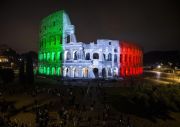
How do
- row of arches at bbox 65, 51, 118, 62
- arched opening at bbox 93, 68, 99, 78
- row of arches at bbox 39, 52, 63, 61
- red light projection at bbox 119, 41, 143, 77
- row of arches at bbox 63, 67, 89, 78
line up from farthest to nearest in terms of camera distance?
red light projection at bbox 119, 41, 143, 77 < row of arches at bbox 39, 52, 63, 61 < arched opening at bbox 93, 68, 99, 78 < row of arches at bbox 65, 51, 118, 62 < row of arches at bbox 63, 67, 89, 78

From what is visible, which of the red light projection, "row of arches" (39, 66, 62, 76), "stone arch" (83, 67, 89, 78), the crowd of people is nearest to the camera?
the crowd of people

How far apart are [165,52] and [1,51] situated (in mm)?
95108

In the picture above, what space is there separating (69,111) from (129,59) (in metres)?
38.4

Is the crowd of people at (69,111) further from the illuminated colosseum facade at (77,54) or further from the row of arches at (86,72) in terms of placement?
the illuminated colosseum facade at (77,54)

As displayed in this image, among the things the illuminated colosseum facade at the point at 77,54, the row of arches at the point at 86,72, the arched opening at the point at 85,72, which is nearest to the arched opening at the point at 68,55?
the illuminated colosseum facade at the point at 77,54

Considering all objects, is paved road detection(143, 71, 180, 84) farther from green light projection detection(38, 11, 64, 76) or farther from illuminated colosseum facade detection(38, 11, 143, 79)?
green light projection detection(38, 11, 64, 76)

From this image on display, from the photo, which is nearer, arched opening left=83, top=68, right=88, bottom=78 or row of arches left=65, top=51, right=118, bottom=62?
arched opening left=83, top=68, right=88, bottom=78

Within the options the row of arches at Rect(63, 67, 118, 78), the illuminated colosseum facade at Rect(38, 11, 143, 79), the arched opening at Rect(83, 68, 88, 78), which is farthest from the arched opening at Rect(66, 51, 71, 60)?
the arched opening at Rect(83, 68, 88, 78)

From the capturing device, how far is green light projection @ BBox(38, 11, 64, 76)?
56156 millimetres

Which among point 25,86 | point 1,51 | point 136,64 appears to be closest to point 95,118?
point 25,86

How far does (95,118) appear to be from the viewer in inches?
938

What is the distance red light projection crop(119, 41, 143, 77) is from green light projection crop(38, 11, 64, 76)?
13918mm

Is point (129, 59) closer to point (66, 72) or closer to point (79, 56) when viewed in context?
point (79, 56)

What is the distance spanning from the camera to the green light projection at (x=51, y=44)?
5616 centimetres
